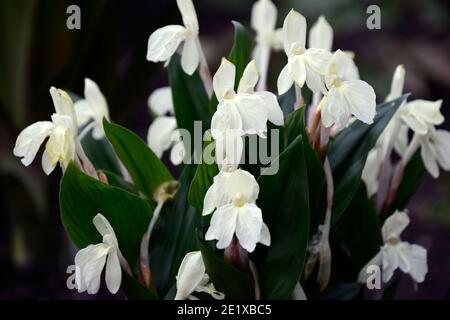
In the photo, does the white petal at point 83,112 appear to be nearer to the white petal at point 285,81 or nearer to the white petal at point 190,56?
the white petal at point 190,56

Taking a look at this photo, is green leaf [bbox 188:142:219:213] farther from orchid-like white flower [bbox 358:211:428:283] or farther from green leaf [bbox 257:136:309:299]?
orchid-like white flower [bbox 358:211:428:283]

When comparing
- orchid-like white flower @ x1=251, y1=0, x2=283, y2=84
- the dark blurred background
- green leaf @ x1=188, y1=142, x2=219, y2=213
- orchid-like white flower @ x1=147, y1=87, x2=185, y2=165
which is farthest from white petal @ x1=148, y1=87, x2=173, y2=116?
the dark blurred background

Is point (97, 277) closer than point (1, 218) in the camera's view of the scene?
→ Yes

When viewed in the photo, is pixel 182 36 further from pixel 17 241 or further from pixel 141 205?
pixel 17 241

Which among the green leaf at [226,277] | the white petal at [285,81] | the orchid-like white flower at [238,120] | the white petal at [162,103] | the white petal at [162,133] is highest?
the white petal at [285,81]

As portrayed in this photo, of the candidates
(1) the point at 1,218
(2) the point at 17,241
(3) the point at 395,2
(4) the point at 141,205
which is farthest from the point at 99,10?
(3) the point at 395,2

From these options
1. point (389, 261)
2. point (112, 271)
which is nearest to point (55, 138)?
point (112, 271)

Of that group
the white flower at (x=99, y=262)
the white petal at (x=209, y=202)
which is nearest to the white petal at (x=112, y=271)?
the white flower at (x=99, y=262)
